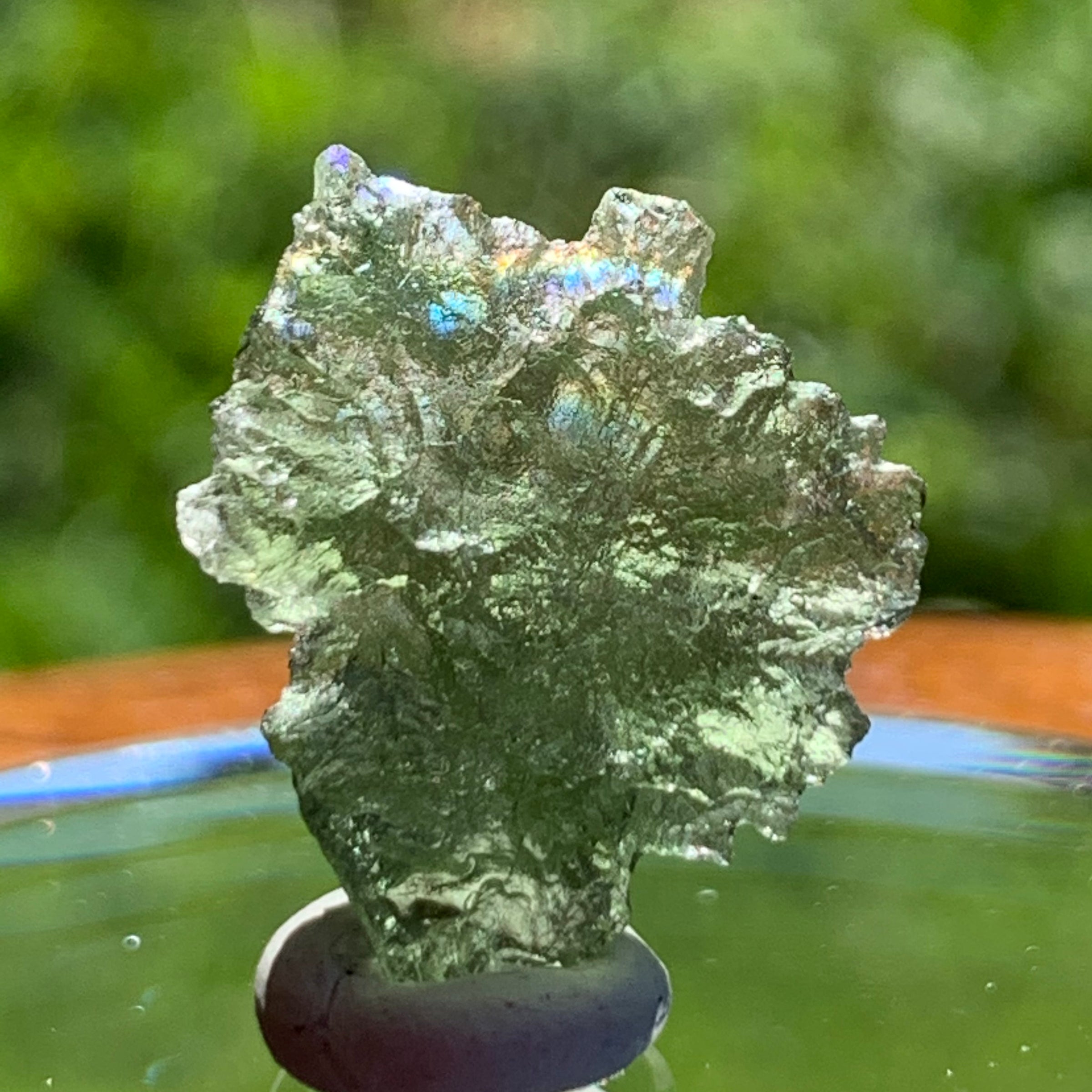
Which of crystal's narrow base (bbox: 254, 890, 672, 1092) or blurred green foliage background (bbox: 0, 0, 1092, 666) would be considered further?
blurred green foliage background (bbox: 0, 0, 1092, 666)

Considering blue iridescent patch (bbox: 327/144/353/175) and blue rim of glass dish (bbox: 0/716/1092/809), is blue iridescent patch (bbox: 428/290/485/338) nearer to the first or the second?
blue iridescent patch (bbox: 327/144/353/175)

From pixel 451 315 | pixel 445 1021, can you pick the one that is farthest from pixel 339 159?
pixel 445 1021

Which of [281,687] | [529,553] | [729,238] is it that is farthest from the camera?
[729,238]

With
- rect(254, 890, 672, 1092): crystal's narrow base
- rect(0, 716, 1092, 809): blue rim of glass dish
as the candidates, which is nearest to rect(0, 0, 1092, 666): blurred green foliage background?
rect(0, 716, 1092, 809): blue rim of glass dish

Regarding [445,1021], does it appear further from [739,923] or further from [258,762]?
[258,762]

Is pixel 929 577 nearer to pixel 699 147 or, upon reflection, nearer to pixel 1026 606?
pixel 1026 606

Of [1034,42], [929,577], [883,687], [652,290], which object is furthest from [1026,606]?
[652,290]
